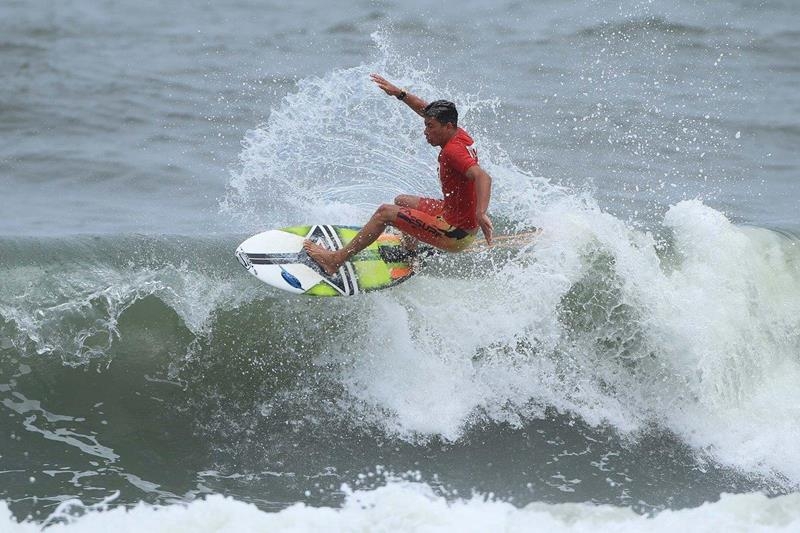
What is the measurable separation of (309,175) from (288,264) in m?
2.45

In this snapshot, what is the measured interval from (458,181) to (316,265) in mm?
1219

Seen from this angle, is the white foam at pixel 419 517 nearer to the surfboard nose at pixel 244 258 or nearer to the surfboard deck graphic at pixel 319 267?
the surfboard deck graphic at pixel 319 267

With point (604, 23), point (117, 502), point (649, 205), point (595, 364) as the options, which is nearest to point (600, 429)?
point (595, 364)

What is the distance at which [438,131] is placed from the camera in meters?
6.26

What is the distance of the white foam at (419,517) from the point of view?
17.6 feet

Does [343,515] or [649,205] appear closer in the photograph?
[343,515]

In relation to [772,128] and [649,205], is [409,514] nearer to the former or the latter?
[649,205]

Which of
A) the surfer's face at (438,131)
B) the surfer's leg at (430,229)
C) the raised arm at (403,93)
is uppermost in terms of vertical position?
the raised arm at (403,93)

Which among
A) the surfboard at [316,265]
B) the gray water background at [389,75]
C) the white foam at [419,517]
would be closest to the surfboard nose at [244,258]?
the surfboard at [316,265]

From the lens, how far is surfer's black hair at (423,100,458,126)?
6.21 m

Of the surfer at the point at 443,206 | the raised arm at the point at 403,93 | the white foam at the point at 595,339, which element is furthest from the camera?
the white foam at the point at 595,339

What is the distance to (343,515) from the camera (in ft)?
18.1

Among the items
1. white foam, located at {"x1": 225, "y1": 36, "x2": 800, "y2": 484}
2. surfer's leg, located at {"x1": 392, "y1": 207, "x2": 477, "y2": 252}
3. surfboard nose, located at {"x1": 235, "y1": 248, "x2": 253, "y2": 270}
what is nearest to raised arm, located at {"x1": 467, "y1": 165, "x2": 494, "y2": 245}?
surfer's leg, located at {"x1": 392, "y1": 207, "x2": 477, "y2": 252}

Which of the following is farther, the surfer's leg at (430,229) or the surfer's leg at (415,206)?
the surfer's leg at (415,206)
